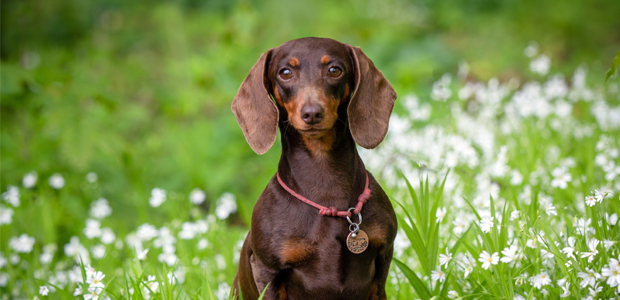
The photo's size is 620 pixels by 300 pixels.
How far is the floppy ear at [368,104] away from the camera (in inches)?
81.4

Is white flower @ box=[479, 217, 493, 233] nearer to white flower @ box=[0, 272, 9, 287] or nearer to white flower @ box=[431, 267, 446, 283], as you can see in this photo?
white flower @ box=[431, 267, 446, 283]

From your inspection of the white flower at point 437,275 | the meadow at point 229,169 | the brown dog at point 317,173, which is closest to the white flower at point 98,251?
the meadow at point 229,169

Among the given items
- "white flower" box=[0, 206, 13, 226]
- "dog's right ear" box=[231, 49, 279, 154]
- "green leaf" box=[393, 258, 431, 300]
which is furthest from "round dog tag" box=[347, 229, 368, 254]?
"white flower" box=[0, 206, 13, 226]

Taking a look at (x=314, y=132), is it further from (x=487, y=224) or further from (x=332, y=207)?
(x=487, y=224)

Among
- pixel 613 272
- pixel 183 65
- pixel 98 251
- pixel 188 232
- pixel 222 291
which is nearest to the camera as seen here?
pixel 613 272

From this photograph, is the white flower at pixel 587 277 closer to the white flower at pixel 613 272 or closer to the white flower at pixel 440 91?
the white flower at pixel 613 272

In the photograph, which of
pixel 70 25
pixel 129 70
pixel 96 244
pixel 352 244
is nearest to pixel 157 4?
pixel 70 25

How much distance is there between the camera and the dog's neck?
2070 mm

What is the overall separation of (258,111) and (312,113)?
36 cm

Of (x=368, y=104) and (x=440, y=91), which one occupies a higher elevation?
(x=440, y=91)

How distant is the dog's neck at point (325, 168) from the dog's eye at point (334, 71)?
8.3 inches

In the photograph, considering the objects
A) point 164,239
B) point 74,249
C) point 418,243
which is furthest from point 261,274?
point 74,249

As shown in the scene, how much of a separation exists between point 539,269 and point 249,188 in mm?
3360

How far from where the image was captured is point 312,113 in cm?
187
